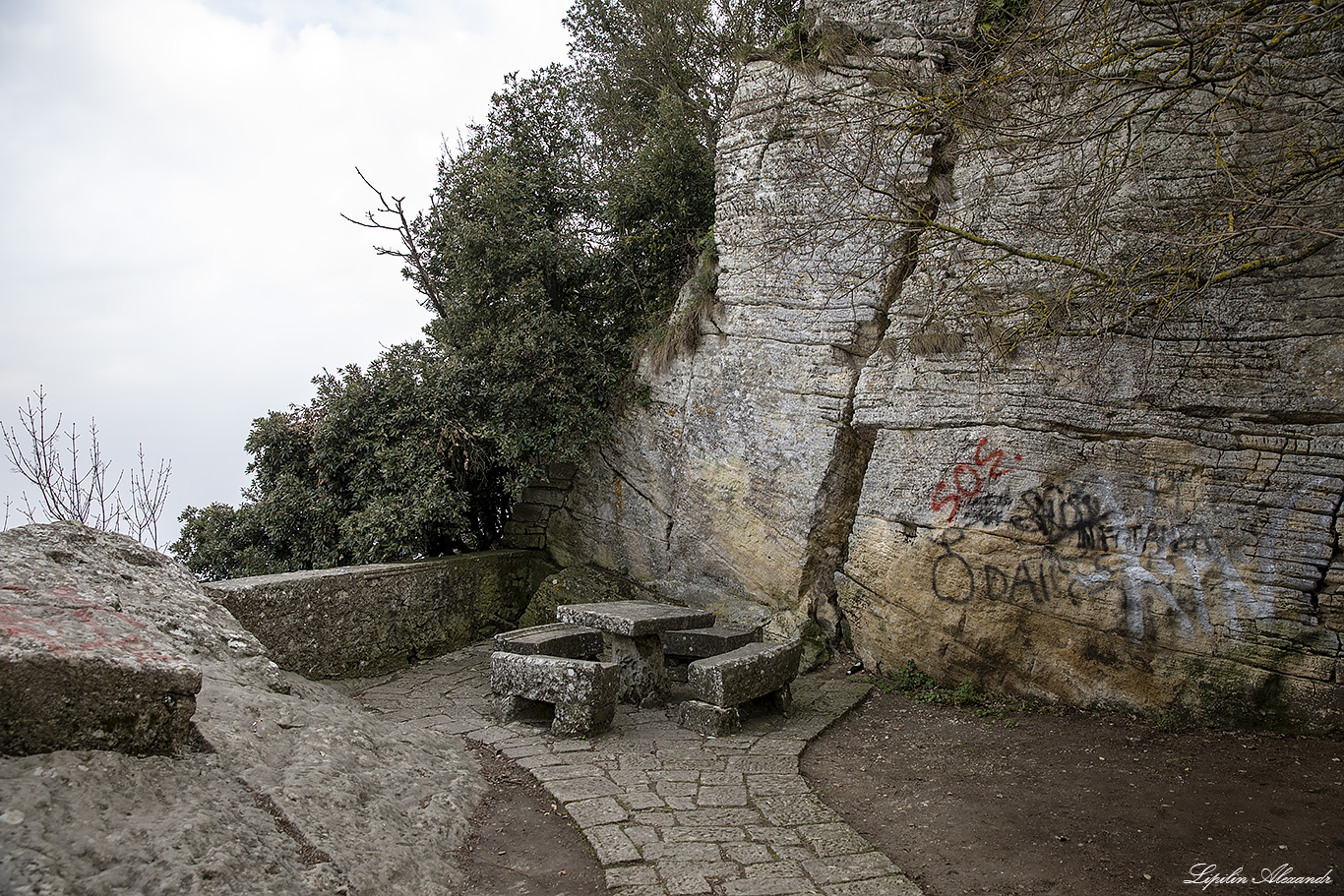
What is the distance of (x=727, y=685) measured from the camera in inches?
206

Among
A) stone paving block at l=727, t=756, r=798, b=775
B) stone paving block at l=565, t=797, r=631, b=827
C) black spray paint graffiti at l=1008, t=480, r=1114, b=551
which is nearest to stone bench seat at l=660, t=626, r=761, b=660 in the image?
stone paving block at l=727, t=756, r=798, b=775

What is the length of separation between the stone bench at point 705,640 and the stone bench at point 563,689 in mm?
998

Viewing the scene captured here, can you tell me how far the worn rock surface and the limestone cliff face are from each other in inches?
145

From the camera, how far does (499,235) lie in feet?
29.7

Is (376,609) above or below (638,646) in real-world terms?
above

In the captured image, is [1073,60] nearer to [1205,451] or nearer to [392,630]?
[1205,451]

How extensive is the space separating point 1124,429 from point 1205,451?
0.51 metres

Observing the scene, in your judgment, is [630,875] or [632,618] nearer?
[630,875]

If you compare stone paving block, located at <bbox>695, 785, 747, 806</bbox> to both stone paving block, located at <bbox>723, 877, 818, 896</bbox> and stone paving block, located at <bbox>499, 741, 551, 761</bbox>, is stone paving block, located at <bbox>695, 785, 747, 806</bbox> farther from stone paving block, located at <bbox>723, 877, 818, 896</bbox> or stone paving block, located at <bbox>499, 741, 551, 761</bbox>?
stone paving block, located at <bbox>499, 741, 551, 761</bbox>

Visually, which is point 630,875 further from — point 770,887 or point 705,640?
point 705,640

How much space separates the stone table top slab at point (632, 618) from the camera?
562 centimetres

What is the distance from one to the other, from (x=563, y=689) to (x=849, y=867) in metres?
2.26

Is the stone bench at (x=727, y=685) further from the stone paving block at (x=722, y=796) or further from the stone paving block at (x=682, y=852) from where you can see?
the stone paving block at (x=682, y=852)

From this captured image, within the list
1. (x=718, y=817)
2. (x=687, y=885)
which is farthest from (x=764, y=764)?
(x=687, y=885)
